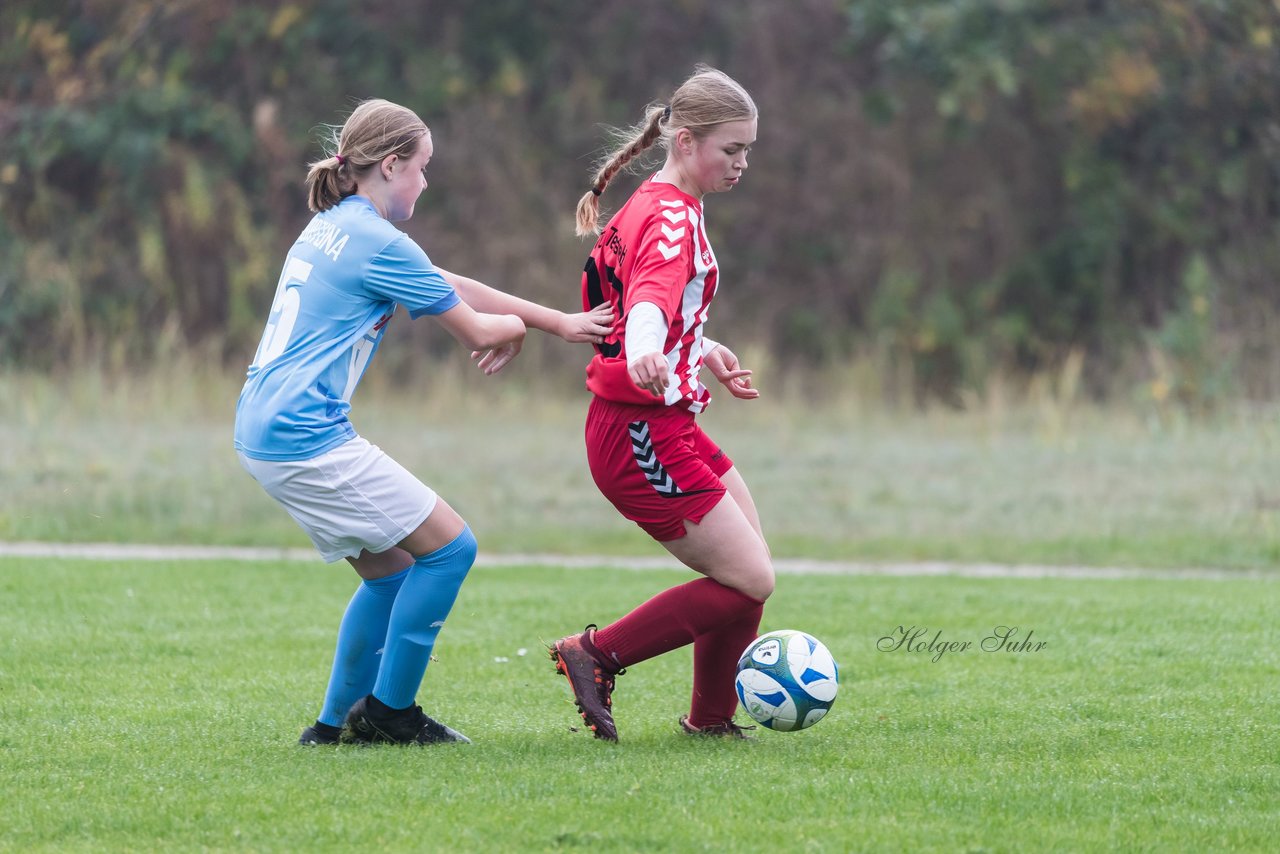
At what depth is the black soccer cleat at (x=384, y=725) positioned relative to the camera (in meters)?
4.70

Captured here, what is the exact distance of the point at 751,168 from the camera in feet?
71.1

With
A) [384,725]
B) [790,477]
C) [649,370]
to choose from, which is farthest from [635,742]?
[790,477]

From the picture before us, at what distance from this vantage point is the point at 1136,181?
2039 centimetres

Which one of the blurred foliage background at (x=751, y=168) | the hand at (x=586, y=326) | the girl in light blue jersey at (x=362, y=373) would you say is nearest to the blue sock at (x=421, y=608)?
the girl in light blue jersey at (x=362, y=373)

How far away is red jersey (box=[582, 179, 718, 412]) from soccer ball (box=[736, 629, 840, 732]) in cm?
76

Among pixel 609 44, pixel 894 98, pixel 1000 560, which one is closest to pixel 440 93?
pixel 609 44

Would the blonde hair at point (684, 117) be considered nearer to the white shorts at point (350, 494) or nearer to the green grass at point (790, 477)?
the white shorts at point (350, 494)

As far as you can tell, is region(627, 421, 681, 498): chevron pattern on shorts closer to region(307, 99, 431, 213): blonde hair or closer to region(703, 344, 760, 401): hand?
region(703, 344, 760, 401): hand

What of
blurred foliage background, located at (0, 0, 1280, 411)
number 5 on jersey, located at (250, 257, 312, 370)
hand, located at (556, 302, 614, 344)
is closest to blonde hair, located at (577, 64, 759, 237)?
hand, located at (556, 302, 614, 344)

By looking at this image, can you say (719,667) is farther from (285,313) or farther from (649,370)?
(285,313)

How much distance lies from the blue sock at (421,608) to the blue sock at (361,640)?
4.2 inches

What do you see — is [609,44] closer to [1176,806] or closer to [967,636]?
[967,636]

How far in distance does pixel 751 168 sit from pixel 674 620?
17.4 metres

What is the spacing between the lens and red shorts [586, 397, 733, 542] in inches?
181
